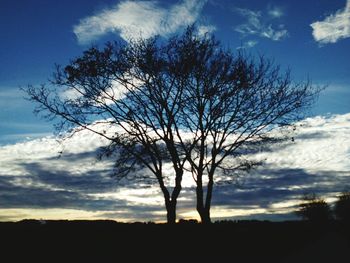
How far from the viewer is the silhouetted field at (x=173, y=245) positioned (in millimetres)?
12984

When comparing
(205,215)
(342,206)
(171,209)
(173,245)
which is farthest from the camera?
(342,206)

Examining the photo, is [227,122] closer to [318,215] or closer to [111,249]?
[111,249]

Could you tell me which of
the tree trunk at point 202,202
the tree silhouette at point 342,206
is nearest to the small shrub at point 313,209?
the tree silhouette at point 342,206

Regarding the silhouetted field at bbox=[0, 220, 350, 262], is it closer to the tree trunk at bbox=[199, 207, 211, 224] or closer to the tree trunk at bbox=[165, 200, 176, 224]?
the tree trunk at bbox=[199, 207, 211, 224]

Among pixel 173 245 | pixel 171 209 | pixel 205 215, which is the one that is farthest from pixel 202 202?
pixel 173 245

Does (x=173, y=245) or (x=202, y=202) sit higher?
(x=202, y=202)

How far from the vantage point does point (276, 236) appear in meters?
18.4

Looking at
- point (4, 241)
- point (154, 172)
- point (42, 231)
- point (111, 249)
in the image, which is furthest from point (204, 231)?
point (154, 172)

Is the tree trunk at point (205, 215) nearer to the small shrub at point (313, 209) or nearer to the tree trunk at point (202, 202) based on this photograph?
the tree trunk at point (202, 202)

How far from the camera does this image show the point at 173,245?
49.8 ft

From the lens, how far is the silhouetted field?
42.6 feet

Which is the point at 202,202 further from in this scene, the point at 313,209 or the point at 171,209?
the point at 313,209

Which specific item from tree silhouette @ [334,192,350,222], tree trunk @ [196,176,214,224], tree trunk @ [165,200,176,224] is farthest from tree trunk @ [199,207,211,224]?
tree silhouette @ [334,192,350,222]

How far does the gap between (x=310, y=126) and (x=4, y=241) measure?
66.4 feet
